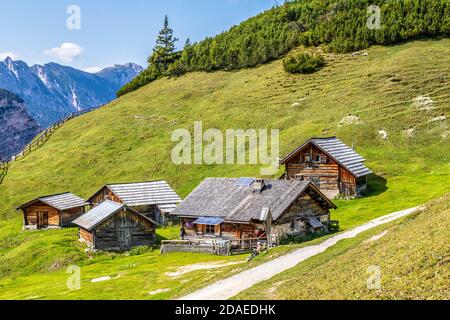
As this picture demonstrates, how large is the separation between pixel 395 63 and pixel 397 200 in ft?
189

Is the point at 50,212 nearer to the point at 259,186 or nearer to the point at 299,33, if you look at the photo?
→ the point at 259,186

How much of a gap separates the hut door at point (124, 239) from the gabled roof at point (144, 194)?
11.2 metres

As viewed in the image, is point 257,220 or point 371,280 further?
point 257,220

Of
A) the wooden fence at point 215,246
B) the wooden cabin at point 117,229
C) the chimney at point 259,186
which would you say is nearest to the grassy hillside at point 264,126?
the wooden cabin at point 117,229

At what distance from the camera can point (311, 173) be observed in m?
67.9

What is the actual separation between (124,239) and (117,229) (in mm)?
1315

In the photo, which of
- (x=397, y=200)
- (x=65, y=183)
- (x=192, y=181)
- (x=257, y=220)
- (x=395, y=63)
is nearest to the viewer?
(x=257, y=220)

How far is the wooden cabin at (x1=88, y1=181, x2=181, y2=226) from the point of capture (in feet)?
222

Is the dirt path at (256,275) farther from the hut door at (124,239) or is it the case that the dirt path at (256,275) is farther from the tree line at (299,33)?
the tree line at (299,33)

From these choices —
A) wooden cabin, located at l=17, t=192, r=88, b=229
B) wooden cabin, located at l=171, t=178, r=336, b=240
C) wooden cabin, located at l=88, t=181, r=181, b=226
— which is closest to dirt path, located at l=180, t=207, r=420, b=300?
wooden cabin, located at l=171, t=178, r=336, b=240

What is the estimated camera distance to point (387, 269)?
78.0ft

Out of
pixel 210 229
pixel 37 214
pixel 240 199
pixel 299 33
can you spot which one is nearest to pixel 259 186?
pixel 240 199

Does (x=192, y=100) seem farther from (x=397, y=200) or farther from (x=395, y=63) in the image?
(x=397, y=200)

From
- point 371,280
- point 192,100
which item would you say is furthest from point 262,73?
point 371,280
